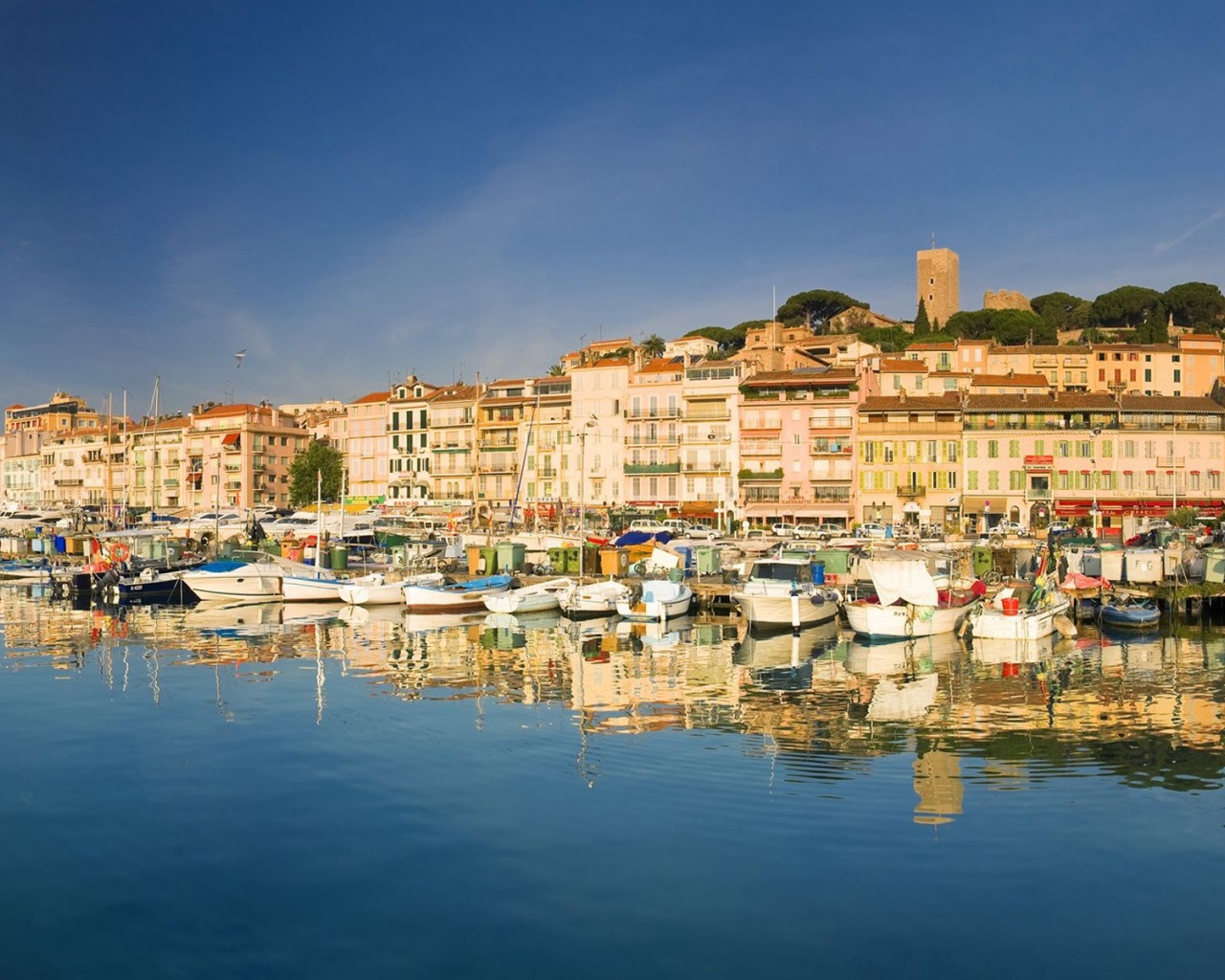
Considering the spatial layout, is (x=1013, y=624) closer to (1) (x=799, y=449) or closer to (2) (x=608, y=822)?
(2) (x=608, y=822)

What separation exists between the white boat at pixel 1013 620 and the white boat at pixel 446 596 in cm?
2037

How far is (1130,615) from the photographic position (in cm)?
4200

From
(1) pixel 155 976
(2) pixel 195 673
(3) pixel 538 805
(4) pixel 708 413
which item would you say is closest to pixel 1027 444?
(4) pixel 708 413

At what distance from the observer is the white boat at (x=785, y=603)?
41000mm

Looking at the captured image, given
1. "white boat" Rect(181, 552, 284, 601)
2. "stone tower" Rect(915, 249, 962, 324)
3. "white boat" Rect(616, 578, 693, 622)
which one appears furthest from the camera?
"stone tower" Rect(915, 249, 962, 324)

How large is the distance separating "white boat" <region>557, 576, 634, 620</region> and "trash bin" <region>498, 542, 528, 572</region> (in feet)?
39.6

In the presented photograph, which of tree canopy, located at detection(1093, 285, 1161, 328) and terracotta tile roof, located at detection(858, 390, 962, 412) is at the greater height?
tree canopy, located at detection(1093, 285, 1161, 328)

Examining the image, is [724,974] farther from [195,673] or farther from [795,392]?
[795,392]

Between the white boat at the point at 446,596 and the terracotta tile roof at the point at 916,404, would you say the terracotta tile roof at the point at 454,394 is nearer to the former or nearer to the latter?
the terracotta tile roof at the point at 916,404

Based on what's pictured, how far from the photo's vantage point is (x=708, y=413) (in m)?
84.0

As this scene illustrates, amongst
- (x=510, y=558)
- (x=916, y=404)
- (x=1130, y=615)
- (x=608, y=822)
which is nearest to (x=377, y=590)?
(x=510, y=558)

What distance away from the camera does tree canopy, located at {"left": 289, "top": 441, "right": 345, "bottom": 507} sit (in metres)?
101

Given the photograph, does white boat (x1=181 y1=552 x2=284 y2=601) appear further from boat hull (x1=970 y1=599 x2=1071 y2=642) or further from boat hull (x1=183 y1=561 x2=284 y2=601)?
boat hull (x1=970 y1=599 x2=1071 y2=642)

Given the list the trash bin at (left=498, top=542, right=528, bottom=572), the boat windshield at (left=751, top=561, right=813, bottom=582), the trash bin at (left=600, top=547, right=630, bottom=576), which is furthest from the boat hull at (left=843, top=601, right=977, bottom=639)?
the trash bin at (left=498, top=542, right=528, bottom=572)
